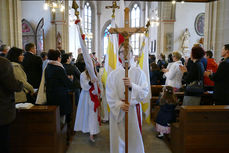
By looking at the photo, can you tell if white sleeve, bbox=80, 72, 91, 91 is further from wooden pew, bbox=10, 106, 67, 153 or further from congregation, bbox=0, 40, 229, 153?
wooden pew, bbox=10, 106, 67, 153

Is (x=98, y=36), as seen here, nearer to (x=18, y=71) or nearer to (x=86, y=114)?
(x=86, y=114)

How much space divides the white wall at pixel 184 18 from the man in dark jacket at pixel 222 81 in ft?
33.4

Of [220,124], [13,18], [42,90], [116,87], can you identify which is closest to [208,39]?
[220,124]

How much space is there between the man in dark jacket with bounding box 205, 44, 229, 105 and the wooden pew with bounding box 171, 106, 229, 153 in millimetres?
334

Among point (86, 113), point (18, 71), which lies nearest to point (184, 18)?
point (86, 113)

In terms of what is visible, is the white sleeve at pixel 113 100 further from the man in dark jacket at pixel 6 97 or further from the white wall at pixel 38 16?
the white wall at pixel 38 16

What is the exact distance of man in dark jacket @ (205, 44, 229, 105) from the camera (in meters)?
2.88

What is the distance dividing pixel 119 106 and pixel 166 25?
36.6 ft

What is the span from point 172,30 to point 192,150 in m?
10.9

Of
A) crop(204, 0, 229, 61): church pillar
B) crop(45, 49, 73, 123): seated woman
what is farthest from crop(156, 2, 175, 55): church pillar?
crop(45, 49, 73, 123): seated woman

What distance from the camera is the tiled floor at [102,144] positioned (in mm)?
3320

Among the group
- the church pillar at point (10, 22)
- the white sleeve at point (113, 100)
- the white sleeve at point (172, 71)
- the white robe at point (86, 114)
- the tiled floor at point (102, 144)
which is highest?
the church pillar at point (10, 22)

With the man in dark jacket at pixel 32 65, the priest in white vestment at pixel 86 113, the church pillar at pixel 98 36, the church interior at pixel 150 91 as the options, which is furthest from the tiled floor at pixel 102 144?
the church pillar at pixel 98 36

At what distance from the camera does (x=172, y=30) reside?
12367 mm
